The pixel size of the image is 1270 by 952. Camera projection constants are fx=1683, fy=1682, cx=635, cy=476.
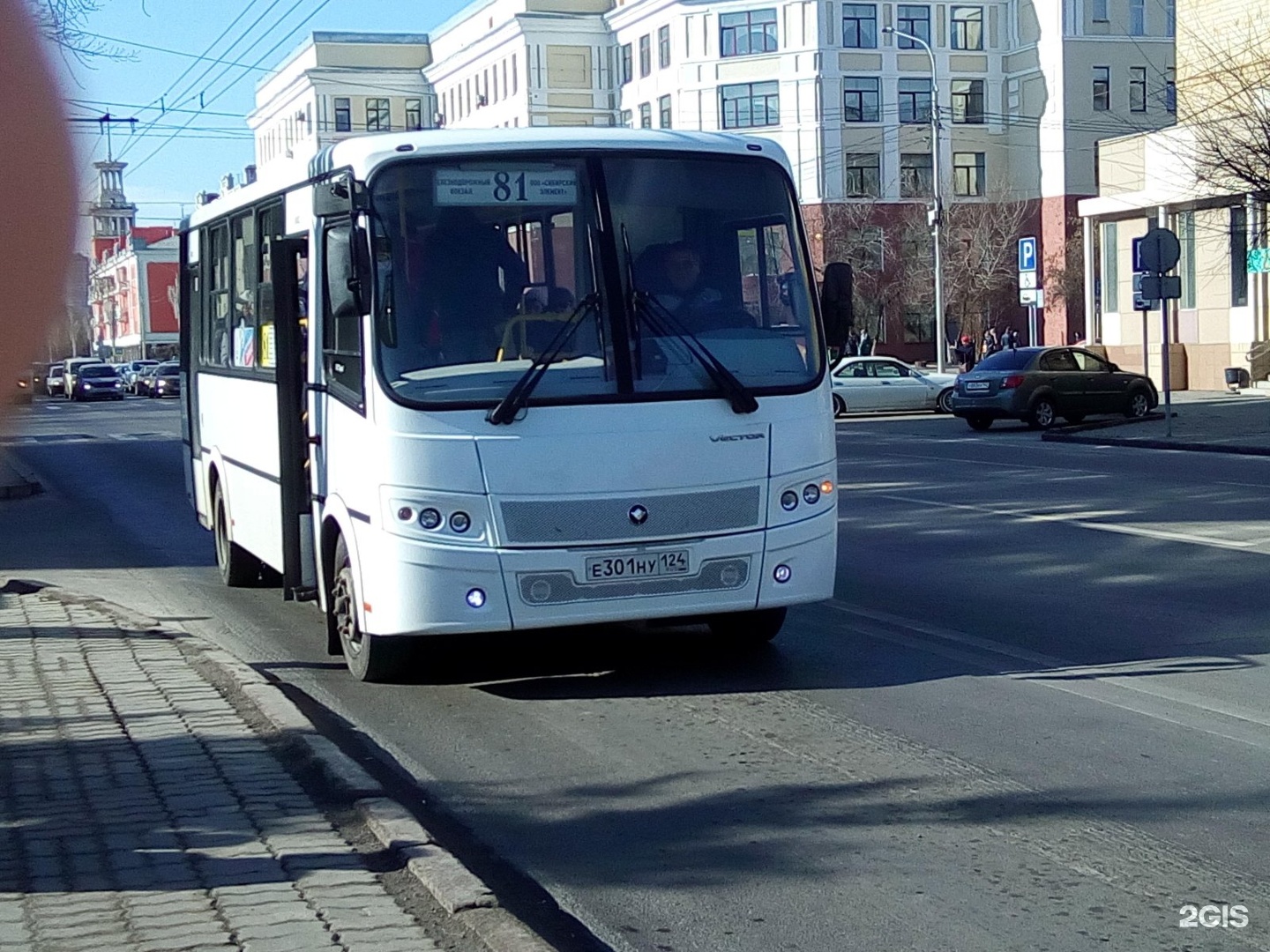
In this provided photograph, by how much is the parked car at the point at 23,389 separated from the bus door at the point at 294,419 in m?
8.98

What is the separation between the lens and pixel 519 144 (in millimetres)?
8570

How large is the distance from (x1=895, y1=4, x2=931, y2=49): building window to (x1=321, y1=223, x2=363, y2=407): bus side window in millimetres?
71175

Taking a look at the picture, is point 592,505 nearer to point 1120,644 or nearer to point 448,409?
point 448,409

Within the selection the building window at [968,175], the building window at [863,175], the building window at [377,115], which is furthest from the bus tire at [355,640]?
the building window at [377,115]

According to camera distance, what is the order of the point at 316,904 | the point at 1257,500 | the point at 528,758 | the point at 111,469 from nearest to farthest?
the point at 316,904 → the point at 528,758 → the point at 1257,500 → the point at 111,469

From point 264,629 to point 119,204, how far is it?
1019cm

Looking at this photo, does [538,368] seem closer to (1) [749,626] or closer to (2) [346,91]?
(1) [749,626]

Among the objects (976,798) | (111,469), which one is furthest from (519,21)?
(976,798)

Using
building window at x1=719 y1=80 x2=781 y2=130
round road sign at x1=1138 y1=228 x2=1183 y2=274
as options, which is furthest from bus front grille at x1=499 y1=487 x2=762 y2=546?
building window at x1=719 y1=80 x2=781 y2=130

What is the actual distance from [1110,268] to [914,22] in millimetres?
33169

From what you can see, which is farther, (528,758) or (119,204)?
(528,758)

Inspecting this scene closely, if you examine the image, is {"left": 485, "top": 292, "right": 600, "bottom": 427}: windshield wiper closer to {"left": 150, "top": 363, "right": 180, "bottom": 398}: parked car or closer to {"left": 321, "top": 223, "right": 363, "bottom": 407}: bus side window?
{"left": 321, "top": 223, "right": 363, "bottom": 407}: bus side window

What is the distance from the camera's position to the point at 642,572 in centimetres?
819
